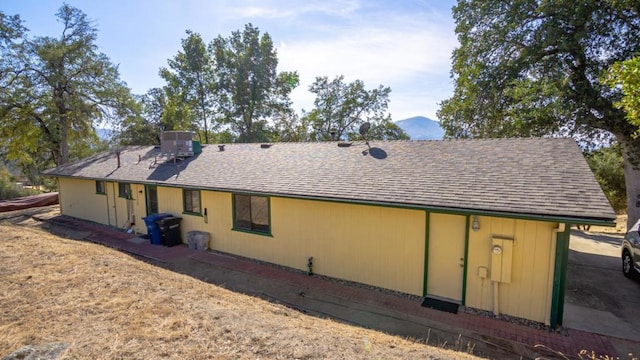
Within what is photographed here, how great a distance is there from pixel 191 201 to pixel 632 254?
13.2 m

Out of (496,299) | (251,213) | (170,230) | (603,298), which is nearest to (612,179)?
(603,298)

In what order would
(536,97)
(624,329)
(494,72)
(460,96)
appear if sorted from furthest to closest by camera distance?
(460,96), (494,72), (536,97), (624,329)

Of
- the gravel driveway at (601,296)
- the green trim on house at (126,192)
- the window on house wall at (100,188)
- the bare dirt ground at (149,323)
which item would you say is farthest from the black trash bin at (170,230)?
the gravel driveway at (601,296)

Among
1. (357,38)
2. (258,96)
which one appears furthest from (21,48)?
(357,38)

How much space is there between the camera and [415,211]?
285 inches

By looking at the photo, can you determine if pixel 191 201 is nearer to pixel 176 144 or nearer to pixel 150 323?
pixel 176 144

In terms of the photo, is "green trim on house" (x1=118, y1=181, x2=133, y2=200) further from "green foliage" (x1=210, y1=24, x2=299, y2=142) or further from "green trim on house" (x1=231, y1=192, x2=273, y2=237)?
"green foliage" (x1=210, y1=24, x2=299, y2=142)

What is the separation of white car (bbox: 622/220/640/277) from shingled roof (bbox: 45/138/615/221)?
2842 millimetres

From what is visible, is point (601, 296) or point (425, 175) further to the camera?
point (425, 175)

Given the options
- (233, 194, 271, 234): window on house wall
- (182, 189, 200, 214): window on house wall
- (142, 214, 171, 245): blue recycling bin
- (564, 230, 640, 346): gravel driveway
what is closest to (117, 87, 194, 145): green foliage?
(142, 214, 171, 245): blue recycling bin

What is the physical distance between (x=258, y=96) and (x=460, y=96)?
2022 cm

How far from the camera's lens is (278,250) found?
9.43 metres

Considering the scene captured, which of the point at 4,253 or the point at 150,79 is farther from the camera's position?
the point at 150,79

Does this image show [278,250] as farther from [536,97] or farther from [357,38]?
[536,97]
